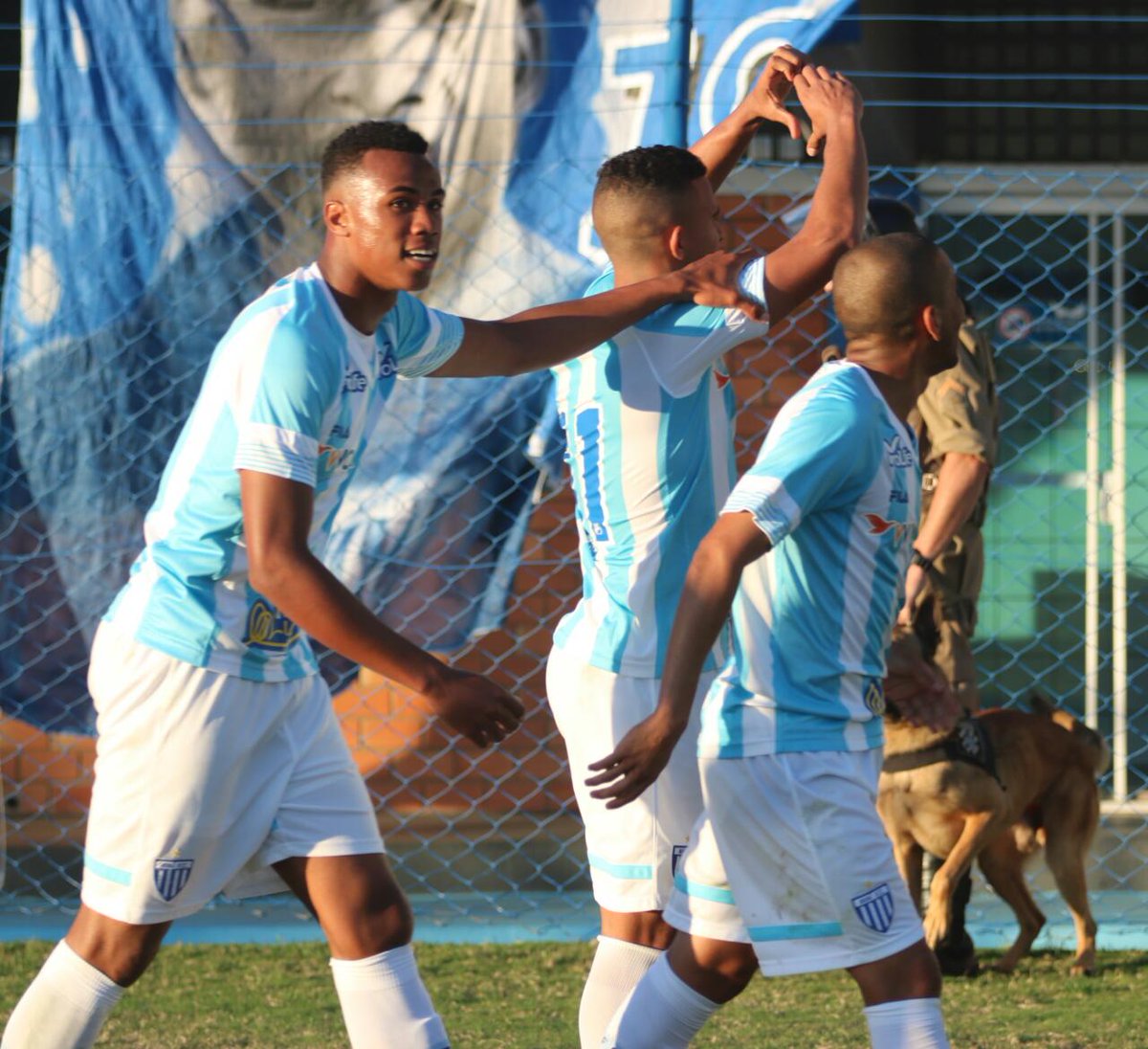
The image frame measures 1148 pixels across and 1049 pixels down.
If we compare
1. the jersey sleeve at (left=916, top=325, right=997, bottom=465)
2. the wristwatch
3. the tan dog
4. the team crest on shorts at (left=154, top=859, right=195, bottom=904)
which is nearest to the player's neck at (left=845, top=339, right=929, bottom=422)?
the team crest on shorts at (left=154, top=859, right=195, bottom=904)

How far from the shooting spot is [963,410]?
4.96 m

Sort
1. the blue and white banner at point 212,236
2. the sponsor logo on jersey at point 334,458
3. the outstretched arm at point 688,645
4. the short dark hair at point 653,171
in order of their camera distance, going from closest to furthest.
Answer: the outstretched arm at point 688,645
the sponsor logo on jersey at point 334,458
the short dark hair at point 653,171
the blue and white banner at point 212,236

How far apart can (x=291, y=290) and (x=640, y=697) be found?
0.95 meters

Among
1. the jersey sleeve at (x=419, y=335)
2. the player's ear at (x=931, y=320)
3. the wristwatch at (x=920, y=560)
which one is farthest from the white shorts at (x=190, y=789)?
the wristwatch at (x=920, y=560)

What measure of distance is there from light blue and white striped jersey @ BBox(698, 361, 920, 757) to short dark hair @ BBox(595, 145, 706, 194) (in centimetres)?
65

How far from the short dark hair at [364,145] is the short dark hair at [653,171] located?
1.36 feet

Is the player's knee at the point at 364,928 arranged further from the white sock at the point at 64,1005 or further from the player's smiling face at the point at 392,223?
the player's smiling face at the point at 392,223

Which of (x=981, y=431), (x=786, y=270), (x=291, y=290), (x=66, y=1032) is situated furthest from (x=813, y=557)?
(x=981, y=431)

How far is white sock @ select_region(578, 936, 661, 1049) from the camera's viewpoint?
10.8 feet

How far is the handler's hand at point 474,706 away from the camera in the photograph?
2.75 m

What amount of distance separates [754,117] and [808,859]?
1.73 m

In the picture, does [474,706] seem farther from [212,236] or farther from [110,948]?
[212,236]

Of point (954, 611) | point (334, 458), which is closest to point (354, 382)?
point (334, 458)

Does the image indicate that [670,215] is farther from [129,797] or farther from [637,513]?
[129,797]
